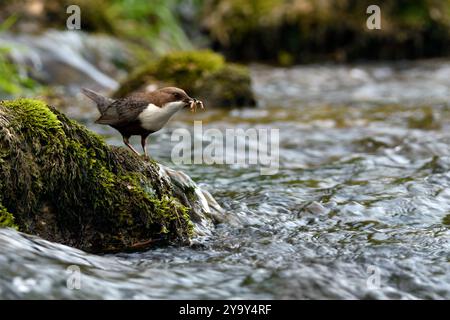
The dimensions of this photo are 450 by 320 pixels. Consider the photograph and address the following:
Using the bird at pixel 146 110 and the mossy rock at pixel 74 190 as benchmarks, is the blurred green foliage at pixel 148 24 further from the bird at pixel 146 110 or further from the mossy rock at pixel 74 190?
the mossy rock at pixel 74 190

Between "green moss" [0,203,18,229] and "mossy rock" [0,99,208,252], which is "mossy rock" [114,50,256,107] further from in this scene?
"green moss" [0,203,18,229]

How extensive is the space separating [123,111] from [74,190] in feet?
3.02

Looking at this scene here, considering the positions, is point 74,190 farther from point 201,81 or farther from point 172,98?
point 201,81

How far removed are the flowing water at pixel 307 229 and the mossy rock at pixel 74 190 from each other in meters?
0.18

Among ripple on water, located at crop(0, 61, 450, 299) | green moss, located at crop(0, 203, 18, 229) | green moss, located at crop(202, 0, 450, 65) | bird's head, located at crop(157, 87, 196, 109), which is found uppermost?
green moss, located at crop(202, 0, 450, 65)

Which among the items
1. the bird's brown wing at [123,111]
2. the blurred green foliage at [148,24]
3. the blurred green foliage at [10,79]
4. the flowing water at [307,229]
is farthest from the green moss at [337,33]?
the bird's brown wing at [123,111]

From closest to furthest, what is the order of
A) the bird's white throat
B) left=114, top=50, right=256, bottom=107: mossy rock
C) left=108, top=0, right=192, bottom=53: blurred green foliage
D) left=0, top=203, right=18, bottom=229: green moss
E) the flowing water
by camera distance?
the flowing water, left=0, top=203, right=18, bottom=229: green moss, the bird's white throat, left=114, top=50, right=256, bottom=107: mossy rock, left=108, top=0, right=192, bottom=53: blurred green foliage

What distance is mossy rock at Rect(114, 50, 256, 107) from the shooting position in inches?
377

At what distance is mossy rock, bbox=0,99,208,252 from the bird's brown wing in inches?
15.9

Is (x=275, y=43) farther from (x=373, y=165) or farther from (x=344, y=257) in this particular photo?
(x=344, y=257)

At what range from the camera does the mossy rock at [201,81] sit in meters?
9.59

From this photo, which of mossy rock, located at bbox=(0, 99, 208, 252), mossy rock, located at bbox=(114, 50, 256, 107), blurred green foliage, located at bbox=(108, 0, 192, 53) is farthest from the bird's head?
blurred green foliage, located at bbox=(108, 0, 192, 53)

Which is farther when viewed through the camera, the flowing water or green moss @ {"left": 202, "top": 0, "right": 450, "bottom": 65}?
green moss @ {"left": 202, "top": 0, "right": 450, "bottom": 65}

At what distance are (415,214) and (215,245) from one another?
5.02ft
